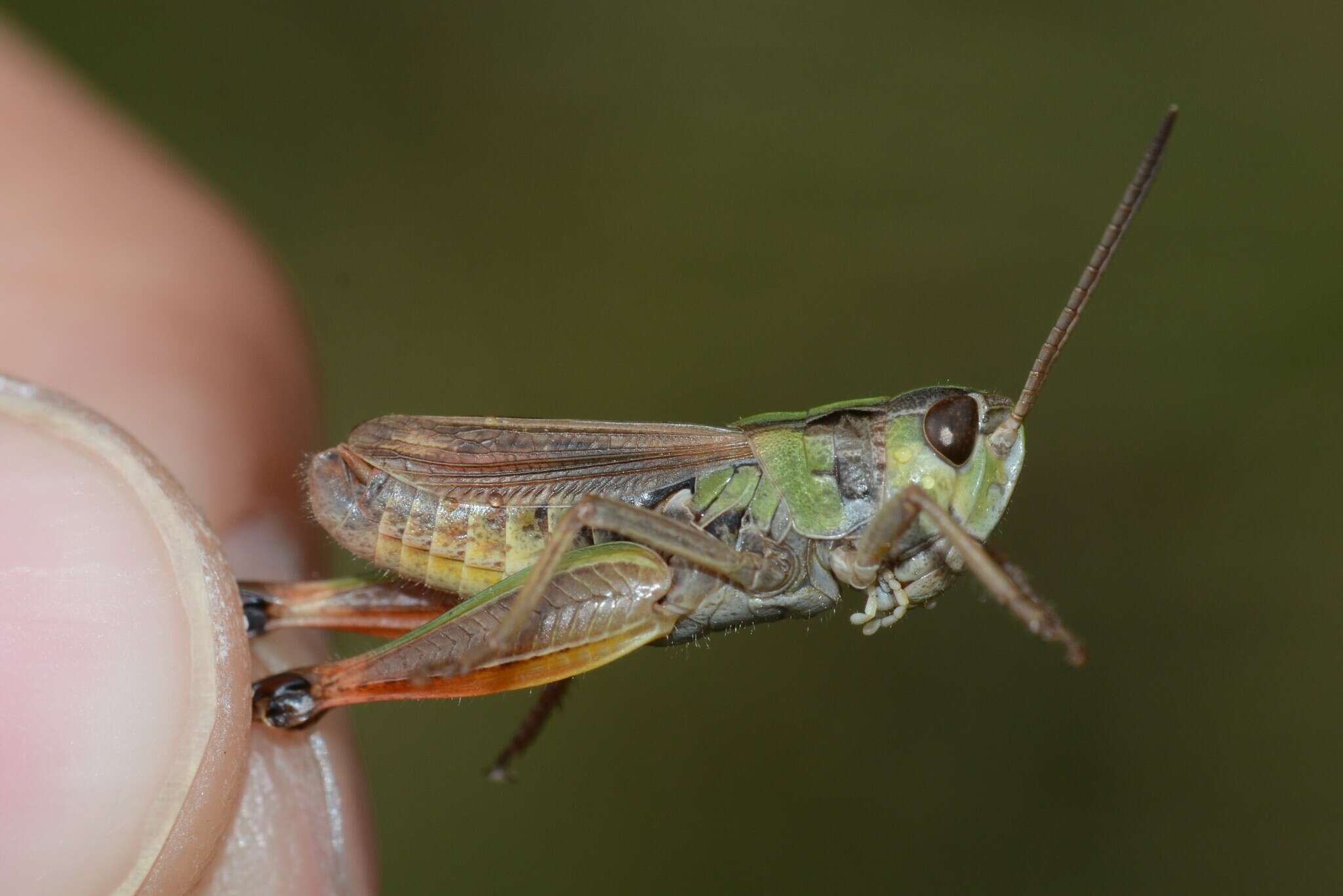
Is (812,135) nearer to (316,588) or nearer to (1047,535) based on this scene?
(1047,535)

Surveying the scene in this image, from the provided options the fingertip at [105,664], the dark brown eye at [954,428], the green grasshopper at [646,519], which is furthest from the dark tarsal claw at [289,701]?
the dark brown eye at [954,428]

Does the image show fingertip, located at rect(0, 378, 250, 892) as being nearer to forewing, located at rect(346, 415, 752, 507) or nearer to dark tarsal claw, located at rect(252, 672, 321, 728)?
dark tarsal claw, located at rect(252, 672, 321, 728)

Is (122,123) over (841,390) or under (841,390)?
over

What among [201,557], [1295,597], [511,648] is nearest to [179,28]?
[201,557]

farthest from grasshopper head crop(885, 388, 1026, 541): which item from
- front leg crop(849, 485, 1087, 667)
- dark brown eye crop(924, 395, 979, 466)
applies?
front leg crop(849, 485, 1087, 667)

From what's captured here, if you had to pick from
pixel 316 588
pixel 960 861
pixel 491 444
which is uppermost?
pixel 491 444

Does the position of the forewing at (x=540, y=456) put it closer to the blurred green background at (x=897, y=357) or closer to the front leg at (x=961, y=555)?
the front leg at (x=961, y=555)
